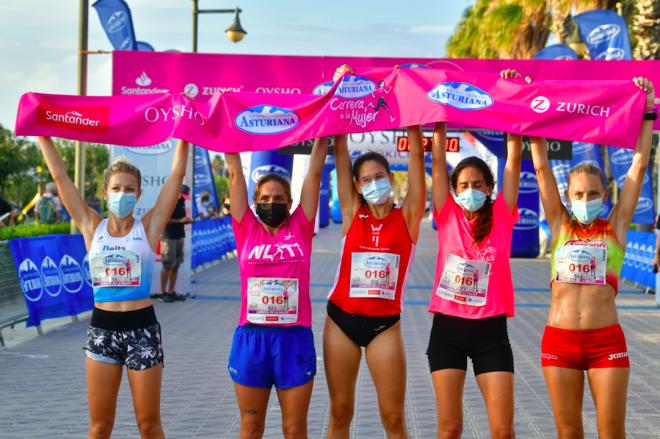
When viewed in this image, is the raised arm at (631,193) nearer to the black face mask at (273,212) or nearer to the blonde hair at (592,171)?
the blonde hair at (592,171)

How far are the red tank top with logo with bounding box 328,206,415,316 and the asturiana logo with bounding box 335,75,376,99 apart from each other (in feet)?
2.69

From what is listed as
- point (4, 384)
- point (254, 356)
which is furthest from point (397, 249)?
point (4, 384)

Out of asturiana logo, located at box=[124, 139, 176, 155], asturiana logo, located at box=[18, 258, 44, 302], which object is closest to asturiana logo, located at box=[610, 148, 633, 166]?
asturiana logo, located at box=[124, 139, 176, 155]

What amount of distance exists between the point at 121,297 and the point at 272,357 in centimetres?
94

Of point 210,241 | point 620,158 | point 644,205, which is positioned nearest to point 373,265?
point 644,205

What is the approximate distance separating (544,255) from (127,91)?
55.6ft

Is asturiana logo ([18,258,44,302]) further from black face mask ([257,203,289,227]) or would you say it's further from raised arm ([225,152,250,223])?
black face mask ([257,203,289,227])

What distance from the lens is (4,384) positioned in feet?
27.7

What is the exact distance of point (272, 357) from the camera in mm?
5031

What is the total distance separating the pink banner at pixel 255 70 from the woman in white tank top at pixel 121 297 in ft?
26.3

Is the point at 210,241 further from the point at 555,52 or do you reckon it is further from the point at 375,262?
the point at 375,262

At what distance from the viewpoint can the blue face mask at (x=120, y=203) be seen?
527cm

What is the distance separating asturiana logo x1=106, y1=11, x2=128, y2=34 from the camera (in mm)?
15609

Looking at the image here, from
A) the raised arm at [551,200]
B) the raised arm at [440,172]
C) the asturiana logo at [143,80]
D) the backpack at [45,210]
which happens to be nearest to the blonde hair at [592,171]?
the raised arm at [551,200]
